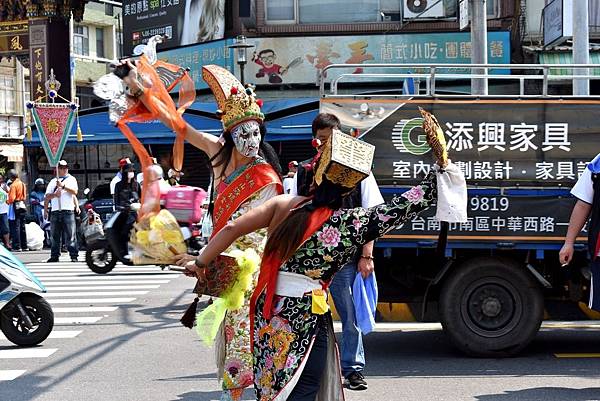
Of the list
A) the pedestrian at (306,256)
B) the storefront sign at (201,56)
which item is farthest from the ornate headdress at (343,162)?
the storefront sign at (201,56)

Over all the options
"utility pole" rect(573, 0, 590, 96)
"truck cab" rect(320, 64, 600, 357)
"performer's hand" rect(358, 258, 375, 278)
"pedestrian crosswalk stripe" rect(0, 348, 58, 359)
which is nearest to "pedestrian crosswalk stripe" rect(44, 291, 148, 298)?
"pedestrian crosswalk stripe" rect(0, 348, 58, 359)

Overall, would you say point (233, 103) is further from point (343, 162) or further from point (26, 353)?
point (26, 353)

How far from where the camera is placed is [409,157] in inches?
309

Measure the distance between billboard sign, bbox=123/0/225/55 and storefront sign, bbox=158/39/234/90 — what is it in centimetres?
23

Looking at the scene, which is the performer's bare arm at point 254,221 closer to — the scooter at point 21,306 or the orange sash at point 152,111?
the orange sash at point 152,111

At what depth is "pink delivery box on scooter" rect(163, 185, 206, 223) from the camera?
16.1ft

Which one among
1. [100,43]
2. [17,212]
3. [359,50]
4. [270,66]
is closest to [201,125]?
[270,66]

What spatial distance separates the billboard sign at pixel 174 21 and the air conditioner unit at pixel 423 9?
14.5 ft

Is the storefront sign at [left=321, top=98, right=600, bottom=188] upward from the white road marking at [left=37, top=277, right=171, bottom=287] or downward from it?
upward

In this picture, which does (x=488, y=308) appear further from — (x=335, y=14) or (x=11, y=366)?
(x=335, y=14)

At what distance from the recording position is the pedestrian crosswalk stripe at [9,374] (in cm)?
773

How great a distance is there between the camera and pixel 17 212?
2111 cm

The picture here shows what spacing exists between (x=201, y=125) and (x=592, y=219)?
1476 centimetres

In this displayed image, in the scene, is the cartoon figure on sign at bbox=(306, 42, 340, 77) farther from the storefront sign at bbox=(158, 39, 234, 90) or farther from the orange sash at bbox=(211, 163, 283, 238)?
the orange sash at bbox=(211, 163, 283, 238)
